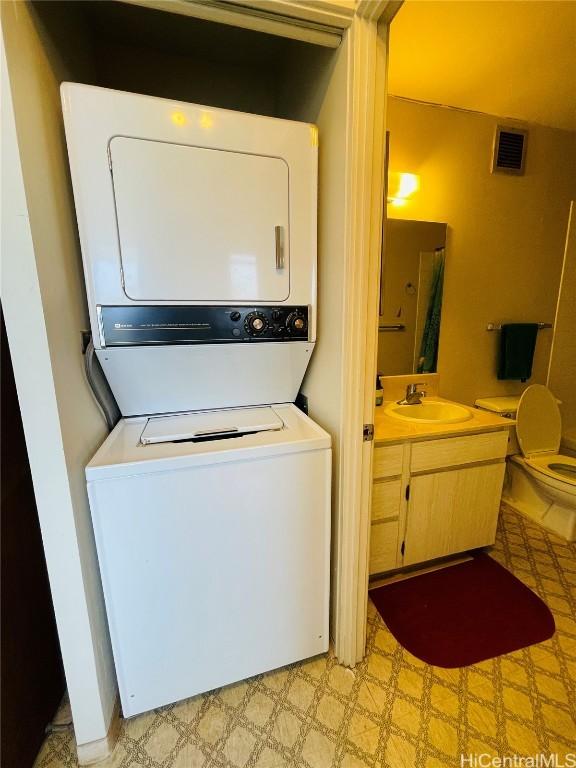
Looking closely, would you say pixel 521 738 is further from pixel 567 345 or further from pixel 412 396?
pixel 567 345

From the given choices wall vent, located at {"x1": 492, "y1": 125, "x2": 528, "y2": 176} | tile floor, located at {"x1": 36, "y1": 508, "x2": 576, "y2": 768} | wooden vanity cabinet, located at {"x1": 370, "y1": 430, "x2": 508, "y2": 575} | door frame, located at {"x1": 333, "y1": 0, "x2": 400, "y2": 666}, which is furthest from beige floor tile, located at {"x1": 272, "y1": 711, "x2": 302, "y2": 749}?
wall vent, located at {"x1": 492, "y1": 125, "x2": 528, "y2": 176}

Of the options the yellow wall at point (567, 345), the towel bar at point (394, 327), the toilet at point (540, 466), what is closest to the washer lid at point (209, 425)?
the towel bar at point (394, 327)

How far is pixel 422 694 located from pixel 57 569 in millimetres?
1315

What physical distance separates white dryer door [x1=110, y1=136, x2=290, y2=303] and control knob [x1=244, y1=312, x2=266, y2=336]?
2.2 inches

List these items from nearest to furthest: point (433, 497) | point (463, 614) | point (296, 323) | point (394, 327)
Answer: point (296, 323) < point (463, 614) < point (433, 497) < point (394, 327)

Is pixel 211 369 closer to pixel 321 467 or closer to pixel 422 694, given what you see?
pixel 321 467

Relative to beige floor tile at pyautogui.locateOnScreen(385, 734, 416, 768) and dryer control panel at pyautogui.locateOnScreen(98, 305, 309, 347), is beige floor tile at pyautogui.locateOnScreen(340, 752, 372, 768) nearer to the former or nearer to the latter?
beige floor tile at pyautogui.locateOnScreen(385, 734, 416, 768)

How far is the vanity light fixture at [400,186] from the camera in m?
Result: 1.90

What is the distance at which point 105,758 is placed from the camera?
105cm

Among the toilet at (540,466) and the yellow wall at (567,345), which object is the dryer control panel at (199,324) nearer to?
the toilet at (540,466)

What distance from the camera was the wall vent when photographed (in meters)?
2.08

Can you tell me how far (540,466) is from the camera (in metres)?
2.14

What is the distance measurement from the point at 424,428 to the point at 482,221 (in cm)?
148

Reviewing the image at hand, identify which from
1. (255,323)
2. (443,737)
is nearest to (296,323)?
(255,323)
